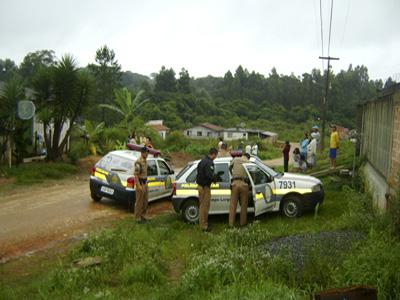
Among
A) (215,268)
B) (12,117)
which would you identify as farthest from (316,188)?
(12,117)

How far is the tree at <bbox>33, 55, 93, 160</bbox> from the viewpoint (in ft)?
69.4

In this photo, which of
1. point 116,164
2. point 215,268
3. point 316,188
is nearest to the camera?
point 215,268

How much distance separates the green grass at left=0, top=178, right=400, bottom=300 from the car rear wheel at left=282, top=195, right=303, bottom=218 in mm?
1153

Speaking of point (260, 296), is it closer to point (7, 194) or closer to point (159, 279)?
point (159, 279)

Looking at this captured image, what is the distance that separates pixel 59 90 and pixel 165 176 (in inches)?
385

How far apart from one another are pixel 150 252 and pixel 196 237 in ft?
5.37

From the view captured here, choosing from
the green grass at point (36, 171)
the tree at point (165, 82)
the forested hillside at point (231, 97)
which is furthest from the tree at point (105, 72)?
the green grass at point (36, 171)

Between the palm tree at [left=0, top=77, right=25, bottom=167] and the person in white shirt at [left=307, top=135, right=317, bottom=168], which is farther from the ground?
the palm tree at [left=0, top=77, right=25, bottom=167]

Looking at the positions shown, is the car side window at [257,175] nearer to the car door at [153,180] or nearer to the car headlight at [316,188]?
the car headlight at [316,188]

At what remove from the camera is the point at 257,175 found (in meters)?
11.3

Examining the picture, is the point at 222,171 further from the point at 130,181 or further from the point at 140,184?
the point at 130,181

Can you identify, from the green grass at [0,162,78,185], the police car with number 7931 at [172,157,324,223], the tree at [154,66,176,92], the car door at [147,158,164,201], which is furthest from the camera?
the tree at [154,66,176,92]

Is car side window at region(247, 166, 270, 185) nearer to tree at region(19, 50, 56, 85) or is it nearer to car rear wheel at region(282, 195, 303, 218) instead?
car rear wheel at region(282, 195, 303, 218)

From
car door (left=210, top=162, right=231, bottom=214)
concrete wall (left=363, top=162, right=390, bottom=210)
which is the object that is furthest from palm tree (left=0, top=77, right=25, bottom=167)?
concrete wall (left=363, top=162, right=390, bottom=210)
